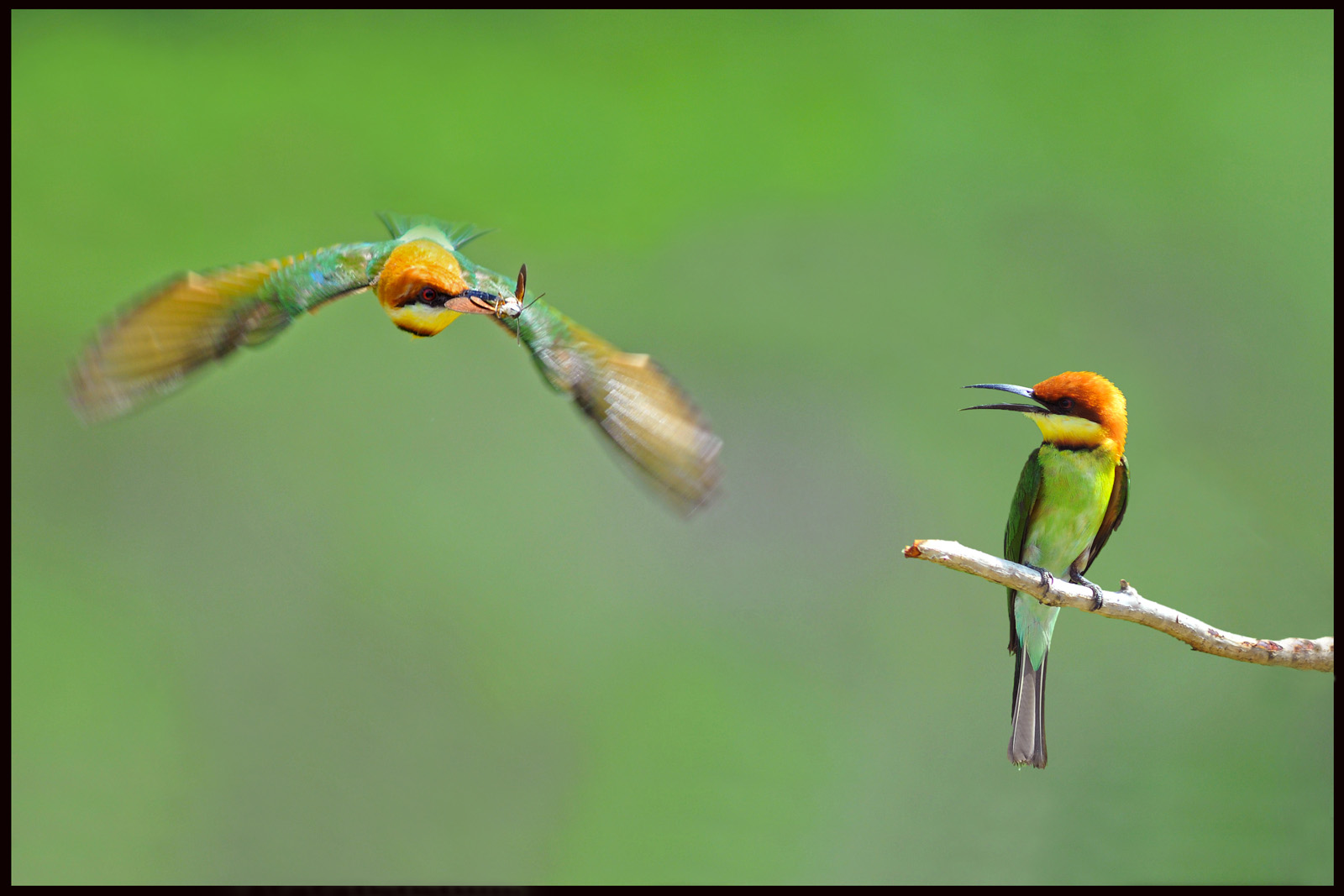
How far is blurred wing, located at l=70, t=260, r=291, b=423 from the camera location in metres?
1.06

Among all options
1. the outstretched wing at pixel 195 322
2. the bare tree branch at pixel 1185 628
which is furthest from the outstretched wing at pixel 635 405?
the bare tree branch at pixel 1185 628

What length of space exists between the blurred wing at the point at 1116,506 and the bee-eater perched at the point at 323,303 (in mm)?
639

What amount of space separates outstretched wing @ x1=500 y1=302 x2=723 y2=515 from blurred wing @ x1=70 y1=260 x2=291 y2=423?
0.28 meters

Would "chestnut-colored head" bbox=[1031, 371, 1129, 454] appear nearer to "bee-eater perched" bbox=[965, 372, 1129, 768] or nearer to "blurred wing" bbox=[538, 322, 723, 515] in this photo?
"bee-eater perched" bbox=[965, 372, 1129, 768]

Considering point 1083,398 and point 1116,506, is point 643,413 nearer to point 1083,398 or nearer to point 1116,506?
point 1083,398

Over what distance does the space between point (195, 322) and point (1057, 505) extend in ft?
3.54

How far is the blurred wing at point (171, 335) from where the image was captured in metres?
1.06

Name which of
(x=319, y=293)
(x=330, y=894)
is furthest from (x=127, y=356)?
(x=330, y=894)

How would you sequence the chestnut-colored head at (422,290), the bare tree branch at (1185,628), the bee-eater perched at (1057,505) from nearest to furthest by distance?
the chestnut-colored head at (422,290)
the bare tree branch at (1185,628)
the bee-eater perched at (1057,505)

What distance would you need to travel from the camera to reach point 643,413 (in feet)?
3.53

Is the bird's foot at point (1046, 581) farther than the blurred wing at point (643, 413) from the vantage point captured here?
Yes

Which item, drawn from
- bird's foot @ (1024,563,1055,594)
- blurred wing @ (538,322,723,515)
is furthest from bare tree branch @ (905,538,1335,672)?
blurred wing @ (538,322,723,515)

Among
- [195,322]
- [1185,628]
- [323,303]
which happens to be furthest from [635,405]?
[1185,628]

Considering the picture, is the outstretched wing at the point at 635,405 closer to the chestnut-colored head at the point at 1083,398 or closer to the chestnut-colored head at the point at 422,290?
the chestnut-colored head at the point at 422,290
